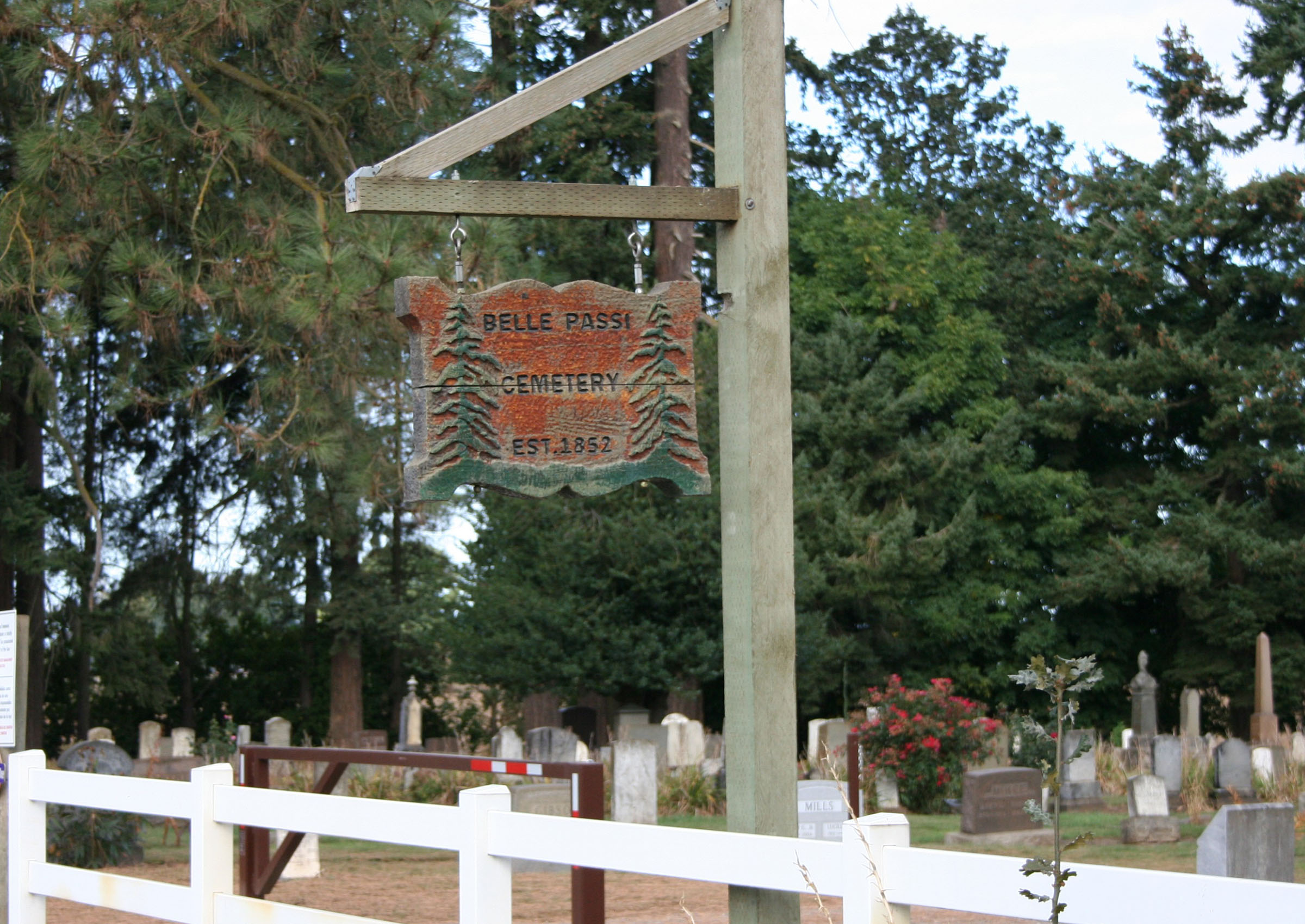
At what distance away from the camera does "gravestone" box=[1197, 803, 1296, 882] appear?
29.5ft

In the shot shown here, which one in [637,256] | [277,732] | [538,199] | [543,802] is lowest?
[277,732]

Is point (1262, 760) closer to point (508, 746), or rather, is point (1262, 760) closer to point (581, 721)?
point (508, 746)

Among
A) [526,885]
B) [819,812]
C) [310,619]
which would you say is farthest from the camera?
[310,619]

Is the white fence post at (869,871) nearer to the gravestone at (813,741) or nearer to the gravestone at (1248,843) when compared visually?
the gravestone at (1248,843)

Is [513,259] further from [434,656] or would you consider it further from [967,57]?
[967,57]

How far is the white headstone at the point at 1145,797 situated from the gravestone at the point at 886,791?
335 cm

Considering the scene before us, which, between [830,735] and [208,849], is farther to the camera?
[830,735]

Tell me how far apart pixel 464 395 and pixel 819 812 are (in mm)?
6708

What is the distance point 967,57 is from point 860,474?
14276 mm

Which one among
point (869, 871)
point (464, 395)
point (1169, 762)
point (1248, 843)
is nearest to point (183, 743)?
point (1169, 762)

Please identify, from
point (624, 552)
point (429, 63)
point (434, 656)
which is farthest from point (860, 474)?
point (429, 63)

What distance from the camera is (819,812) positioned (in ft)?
33.1

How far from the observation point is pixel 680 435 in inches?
171

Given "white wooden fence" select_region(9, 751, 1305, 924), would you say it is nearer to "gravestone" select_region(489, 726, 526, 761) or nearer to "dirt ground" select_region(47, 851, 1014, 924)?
"dirt ground" select_region(47, 851, 1014, 924)
